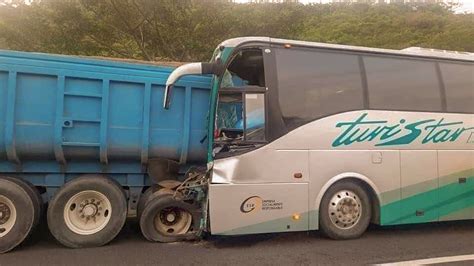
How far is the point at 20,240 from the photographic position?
16.3 feet

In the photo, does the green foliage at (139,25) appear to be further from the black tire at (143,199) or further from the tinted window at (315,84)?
the black tire at (143,199)

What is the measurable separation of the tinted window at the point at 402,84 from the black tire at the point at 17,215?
501cm

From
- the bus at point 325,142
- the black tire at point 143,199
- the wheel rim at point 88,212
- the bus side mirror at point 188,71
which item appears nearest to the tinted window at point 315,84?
the bus at point 325,142

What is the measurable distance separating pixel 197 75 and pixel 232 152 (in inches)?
50.6

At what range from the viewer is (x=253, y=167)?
532 cm

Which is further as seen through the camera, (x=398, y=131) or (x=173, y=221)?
(x=398, y=131)

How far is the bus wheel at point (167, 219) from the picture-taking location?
5.43 meters

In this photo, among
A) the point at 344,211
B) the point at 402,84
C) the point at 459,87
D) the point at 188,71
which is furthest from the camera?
the point at 459,87

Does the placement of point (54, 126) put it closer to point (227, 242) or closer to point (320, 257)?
point (227, 242)

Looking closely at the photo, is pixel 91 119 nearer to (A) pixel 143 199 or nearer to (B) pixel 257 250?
(A) pixel 143 199

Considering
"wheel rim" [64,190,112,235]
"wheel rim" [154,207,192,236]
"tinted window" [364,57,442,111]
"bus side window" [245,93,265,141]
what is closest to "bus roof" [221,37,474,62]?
"tinted window" [364,57,442,111]

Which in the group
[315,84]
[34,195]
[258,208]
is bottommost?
[258,208]

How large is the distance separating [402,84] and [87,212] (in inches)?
199

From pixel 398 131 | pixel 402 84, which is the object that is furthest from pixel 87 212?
pixel 402 84
